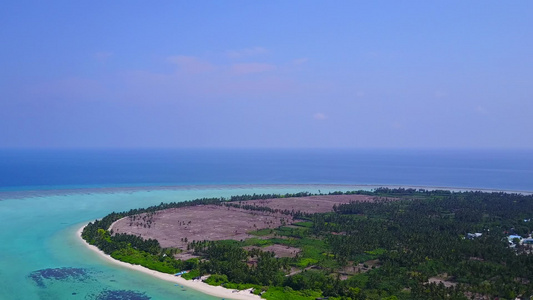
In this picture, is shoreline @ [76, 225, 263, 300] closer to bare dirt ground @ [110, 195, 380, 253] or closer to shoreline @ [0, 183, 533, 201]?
bare dirt ground @ [110, 195, 380, 253]

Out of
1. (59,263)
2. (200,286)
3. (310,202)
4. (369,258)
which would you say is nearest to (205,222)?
(59,263)

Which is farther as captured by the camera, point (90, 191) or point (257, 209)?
point (90, 191)

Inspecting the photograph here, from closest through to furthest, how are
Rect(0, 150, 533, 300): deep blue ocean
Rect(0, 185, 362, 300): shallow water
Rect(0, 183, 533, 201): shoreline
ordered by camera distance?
Rect(0, 185, 362, 300): shallow water, Rect(0, 150, 533, 300): deep blue ocean, Rect(0, 183, 533, 201): shoreline

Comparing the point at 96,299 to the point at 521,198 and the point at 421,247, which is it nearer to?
the point at 421,247

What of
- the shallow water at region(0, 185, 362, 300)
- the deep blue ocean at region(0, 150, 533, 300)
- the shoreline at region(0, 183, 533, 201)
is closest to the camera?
the shallow water at region(0, 185, 362, 300)

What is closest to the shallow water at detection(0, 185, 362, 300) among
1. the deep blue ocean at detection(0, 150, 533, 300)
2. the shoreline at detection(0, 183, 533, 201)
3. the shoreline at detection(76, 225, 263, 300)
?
the deep blue ocean at detection(0, 150, 533, 300)

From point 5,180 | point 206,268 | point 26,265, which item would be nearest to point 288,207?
point 206,268

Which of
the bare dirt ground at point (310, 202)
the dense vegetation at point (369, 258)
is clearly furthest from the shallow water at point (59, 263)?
the bare dirt ground at point (310, 202)

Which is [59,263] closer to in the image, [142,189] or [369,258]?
[369,258]
